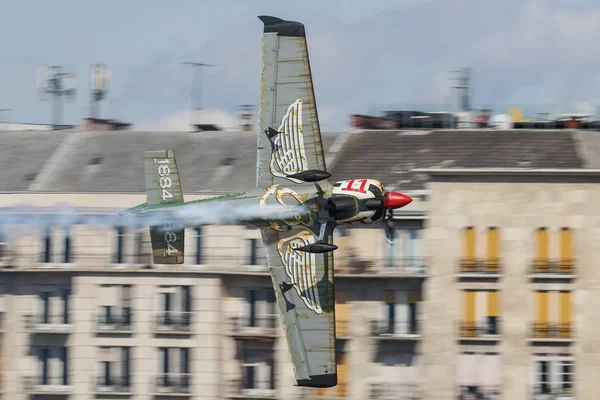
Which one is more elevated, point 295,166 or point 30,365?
point 295,166

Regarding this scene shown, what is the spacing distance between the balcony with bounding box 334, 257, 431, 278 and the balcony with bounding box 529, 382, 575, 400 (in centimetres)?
697

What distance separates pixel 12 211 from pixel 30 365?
7650mm

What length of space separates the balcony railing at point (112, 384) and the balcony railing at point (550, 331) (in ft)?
58.7

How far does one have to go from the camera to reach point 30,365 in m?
64.0

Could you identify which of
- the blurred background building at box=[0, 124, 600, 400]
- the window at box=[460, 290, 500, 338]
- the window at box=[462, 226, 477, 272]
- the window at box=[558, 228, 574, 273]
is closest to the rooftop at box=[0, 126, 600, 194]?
the blurred background building at box=[0, 124, 600, 400]

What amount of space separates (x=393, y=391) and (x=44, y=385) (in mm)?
16202

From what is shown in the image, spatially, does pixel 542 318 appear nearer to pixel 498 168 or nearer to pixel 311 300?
pixel 498 168

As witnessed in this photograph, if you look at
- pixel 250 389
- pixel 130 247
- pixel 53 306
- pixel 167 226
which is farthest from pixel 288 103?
pixel 53 306

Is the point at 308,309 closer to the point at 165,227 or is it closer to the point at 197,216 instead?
the point at 197,216

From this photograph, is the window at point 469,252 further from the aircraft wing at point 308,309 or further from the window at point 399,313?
the aircraft wing at point 308,309

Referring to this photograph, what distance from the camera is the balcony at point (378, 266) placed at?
194ft

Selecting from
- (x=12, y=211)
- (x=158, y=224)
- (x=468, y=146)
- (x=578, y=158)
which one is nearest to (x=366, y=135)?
(x=468, y=146)

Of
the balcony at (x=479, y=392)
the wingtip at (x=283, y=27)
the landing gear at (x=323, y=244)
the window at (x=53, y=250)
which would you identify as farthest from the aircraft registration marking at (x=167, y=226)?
the window at (x=53, y=250)

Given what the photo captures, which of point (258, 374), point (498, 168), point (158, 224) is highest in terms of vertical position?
point (498, 168)
